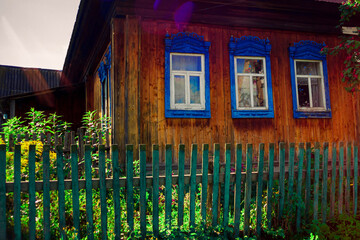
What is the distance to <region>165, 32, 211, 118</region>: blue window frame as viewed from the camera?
20.2ft

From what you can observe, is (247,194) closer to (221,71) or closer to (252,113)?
(252,113)

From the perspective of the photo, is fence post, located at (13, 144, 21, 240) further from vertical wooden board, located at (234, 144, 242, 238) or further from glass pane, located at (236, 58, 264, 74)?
glass pane, located at (236, 58, 264, 74)

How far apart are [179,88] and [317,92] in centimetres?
399

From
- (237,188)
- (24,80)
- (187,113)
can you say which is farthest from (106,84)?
(24,80)

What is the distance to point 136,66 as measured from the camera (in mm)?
Result: 5949

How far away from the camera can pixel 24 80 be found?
25.5 meters

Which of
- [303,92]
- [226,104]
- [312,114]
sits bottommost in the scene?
[312,114]

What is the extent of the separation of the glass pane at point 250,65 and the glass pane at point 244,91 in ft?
0.69

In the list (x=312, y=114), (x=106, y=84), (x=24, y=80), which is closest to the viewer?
(x=312, y=114)

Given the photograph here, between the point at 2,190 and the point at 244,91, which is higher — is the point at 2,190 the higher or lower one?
the lower one

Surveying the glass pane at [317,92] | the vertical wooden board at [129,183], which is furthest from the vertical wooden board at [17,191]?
the glass pane at [317,92]

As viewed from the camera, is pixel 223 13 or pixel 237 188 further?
pixel 223 13

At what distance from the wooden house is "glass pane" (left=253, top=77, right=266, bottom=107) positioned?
26 millimetres

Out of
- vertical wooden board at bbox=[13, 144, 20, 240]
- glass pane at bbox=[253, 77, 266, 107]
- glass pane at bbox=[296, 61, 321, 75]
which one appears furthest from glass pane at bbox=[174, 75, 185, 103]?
vertical wooden board at bbox=[13, 144, 20, 240]
